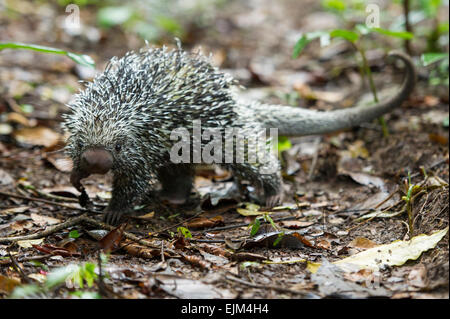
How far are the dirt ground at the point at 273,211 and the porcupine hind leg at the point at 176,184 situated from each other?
218 millimetres

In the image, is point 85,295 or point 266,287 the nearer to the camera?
point 85,295

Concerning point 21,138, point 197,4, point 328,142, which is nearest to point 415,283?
point 328,142

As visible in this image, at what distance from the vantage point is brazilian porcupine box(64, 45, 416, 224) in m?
5.82

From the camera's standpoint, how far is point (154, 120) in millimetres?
6164

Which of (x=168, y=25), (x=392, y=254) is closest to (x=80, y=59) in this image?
Answer: (x=392, y=254)

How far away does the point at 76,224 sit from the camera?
5.67m

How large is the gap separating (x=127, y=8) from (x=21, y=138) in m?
7.31

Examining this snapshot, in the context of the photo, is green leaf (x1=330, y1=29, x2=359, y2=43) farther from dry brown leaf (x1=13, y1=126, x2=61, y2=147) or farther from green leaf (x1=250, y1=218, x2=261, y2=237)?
dry brown leaf (x1=13, y1=126, x2=61, y2=147)

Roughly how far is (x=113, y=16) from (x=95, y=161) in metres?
9.29

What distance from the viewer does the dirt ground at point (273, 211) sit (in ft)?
14.4

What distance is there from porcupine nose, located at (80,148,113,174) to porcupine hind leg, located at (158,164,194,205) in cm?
147

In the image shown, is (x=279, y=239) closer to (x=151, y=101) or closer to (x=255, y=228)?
(x=255, y=228)

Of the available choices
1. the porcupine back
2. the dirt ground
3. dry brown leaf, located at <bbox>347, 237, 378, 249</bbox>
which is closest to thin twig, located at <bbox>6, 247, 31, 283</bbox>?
the dirt ground
